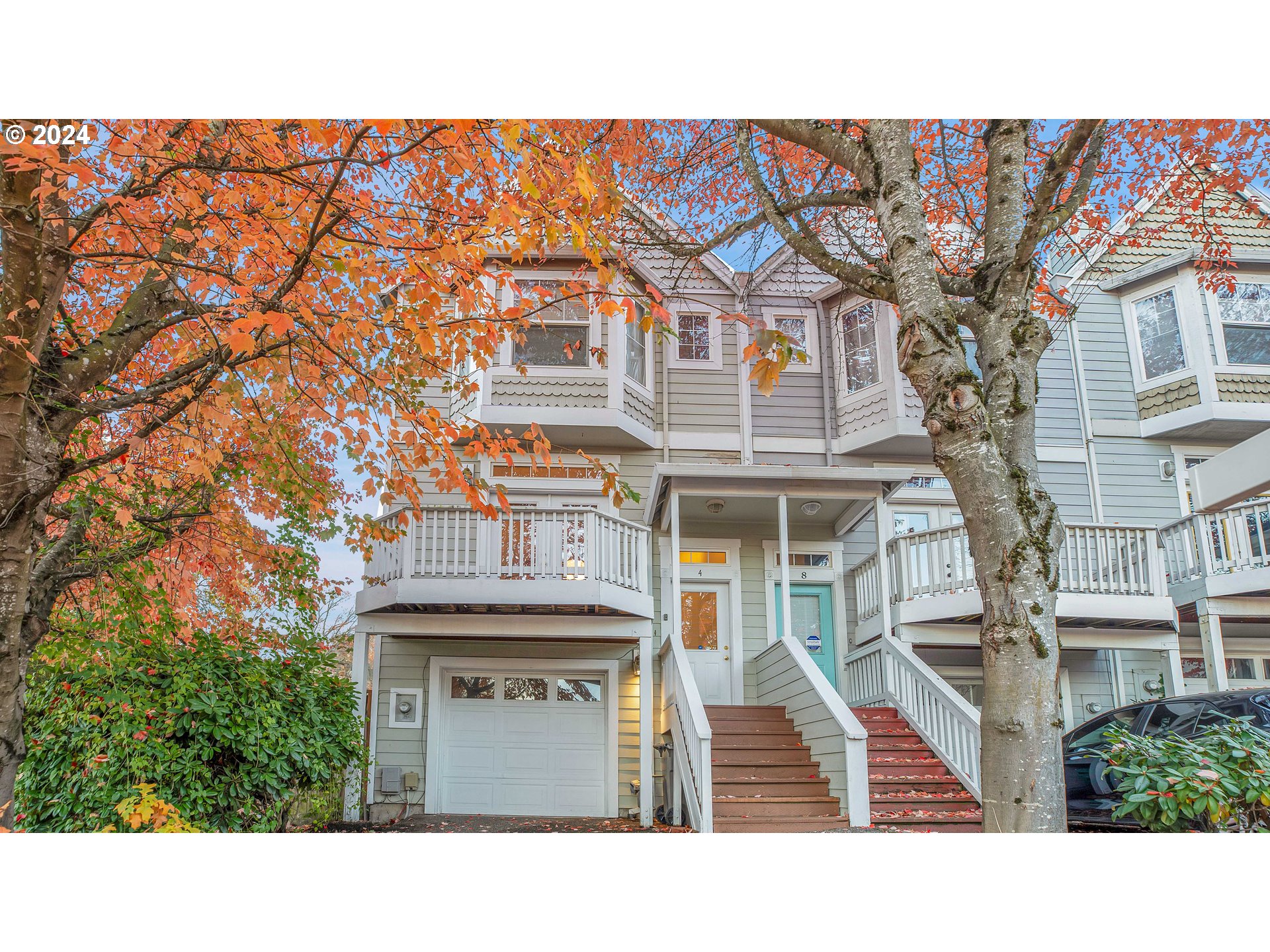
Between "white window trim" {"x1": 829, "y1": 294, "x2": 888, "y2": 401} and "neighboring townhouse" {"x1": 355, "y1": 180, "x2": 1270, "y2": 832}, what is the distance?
0.05 metres

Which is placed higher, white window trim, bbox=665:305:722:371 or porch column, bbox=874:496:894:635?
white window trim, bbox=665:305:722:371

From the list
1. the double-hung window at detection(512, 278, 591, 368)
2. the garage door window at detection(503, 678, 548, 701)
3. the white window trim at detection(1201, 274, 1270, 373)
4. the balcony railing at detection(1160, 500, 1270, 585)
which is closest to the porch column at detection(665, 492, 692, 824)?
the garage door window at detection(503, 678, 548, 701)

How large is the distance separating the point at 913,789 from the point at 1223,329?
23.6ft

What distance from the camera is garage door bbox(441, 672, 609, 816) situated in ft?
31.4

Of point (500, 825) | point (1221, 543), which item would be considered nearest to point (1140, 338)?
point (1221, 543)

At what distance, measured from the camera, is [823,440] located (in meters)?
11.0

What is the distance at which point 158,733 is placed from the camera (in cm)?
579

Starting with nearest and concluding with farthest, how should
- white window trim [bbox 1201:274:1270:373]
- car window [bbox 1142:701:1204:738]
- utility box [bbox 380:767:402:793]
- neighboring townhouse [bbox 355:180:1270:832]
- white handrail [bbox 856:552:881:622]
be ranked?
car window [bbox 1142:701:1204:738] → neighboring townhouse [bbox 355:180:1270:832] → utility box [bbox 380:767:402:793] → white handrail [bbox 856:552:881:622] → white window trim [bbox 1201:274:1270:373]

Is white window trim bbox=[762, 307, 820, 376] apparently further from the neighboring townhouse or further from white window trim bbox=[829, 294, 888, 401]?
white window trim bbox=[829, 294, 888, 401]

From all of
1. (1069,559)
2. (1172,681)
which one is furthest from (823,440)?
(1172,681)

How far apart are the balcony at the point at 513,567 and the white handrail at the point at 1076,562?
2.85 metres

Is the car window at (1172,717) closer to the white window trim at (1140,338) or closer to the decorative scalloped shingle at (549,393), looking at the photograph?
the white window trim at (1140,338)

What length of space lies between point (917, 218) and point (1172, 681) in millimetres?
7289

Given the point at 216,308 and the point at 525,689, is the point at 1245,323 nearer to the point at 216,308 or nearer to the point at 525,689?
the point at 525,689
